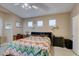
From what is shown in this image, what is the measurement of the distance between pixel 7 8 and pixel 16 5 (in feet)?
0.72

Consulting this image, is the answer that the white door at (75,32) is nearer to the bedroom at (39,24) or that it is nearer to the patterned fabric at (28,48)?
the bedroom at (39,24)

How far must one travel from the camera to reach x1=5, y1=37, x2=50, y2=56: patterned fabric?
2.17m

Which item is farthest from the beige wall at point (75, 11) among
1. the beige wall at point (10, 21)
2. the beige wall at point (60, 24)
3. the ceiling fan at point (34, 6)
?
the beige wall at point (10, 21)

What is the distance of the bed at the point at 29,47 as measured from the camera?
2170 mm

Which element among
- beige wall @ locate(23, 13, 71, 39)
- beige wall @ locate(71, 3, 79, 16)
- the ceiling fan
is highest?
the ceiling fan

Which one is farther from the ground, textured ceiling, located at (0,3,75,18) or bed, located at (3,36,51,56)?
textured ceiling, located at (0,3,75,18)

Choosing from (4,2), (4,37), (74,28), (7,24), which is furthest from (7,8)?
(74,28)

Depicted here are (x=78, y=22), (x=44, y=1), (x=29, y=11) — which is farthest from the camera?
(x=29, y=11)

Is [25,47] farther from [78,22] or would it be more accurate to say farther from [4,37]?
Result: [78,22]

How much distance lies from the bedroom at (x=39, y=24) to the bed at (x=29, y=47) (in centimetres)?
2

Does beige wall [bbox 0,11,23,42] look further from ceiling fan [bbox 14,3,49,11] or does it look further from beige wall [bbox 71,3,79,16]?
beige wall [bbox 71,3,79,16]

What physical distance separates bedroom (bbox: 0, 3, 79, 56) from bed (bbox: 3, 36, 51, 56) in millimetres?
22

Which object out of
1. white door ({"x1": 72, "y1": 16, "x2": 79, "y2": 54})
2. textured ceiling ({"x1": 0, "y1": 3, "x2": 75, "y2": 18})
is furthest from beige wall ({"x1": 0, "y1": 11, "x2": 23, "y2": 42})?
white door ({"x1": 72, "y1": 16, "x2": 79, "y2": 54})

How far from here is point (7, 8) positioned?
88.8 inches
